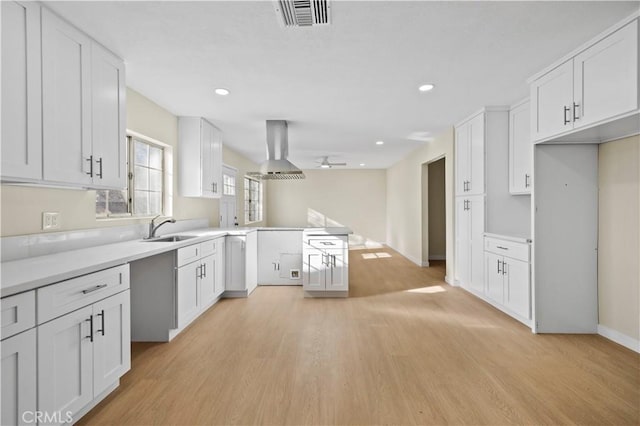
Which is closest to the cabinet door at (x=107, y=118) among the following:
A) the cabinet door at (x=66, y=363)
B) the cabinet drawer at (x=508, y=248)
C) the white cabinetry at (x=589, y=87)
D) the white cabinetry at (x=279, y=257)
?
the cabinet door at (x=66, y=363)

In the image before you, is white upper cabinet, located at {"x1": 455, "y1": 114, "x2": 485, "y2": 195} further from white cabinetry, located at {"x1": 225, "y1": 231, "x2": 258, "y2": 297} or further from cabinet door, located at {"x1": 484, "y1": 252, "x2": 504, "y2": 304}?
white cabinetry, located at {"x1": 225, "y1": 231, "x2": 258, "y2": 297}

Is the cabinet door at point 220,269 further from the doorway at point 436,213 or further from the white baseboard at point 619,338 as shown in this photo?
the doorway at point 436,213

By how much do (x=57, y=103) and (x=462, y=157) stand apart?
176 inches

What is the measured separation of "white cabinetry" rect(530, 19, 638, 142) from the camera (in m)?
2.02

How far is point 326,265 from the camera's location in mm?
4105

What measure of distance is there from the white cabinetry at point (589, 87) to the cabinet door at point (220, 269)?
12.0 feet

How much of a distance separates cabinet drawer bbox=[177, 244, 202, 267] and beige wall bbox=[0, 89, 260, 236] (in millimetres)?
647

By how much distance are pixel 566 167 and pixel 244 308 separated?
3.71 metres

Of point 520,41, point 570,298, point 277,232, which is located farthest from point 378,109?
point 570,298

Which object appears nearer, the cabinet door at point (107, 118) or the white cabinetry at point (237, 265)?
the cabinet door at point (107, 118)

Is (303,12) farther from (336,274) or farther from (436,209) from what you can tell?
(436,209)

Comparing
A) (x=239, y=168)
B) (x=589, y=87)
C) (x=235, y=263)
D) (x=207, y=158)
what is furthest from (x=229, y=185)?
(x=589, y=87)

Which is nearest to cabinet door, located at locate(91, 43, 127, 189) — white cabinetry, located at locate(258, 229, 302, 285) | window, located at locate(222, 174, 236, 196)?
white cabinetry, located at locate(258, 229, 302, 285)

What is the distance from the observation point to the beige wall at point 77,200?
6.14 feet
